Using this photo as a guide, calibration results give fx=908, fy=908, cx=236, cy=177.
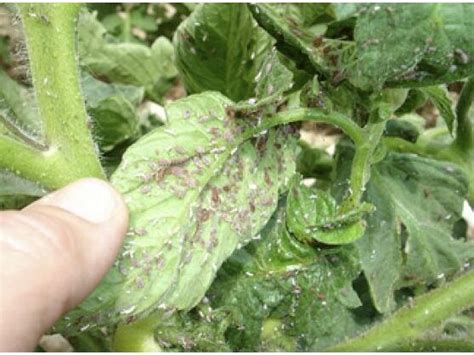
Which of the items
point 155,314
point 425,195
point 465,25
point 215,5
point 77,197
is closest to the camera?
point 465,25

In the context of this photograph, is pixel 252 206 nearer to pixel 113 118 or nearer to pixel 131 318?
pixel 131 318

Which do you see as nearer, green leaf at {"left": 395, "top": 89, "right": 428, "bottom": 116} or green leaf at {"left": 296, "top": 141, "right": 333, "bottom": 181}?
green leaf at {"left": 395, "top": 89, "right": 428, "bottom": 116}

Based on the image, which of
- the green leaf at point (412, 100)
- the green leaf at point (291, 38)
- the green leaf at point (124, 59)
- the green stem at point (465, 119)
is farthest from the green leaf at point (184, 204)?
the green leaf at point (124, 59)

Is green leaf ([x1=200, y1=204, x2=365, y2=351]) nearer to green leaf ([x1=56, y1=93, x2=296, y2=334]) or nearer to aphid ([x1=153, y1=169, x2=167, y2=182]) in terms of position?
green leaf ([x1=56, y1=93, x2=296, y2=334])

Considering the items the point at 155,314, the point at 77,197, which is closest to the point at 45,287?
the point at 77,197

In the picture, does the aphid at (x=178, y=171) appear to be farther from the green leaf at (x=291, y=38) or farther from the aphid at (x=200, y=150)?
the green leaf at (x=291, y=38)

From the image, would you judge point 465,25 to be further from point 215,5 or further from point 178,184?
point 215,5

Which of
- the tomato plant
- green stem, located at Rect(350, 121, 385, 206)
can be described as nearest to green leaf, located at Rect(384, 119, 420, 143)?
the tomato plant

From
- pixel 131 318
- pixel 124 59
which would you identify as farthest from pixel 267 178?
pixel 124 59

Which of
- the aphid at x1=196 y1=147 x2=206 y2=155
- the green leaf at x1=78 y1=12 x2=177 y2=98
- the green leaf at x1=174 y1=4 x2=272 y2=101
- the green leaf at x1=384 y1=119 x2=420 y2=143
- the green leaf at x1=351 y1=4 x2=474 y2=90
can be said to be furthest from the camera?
the green leaf at x1=78 y1=12 x2=177 y2=98
